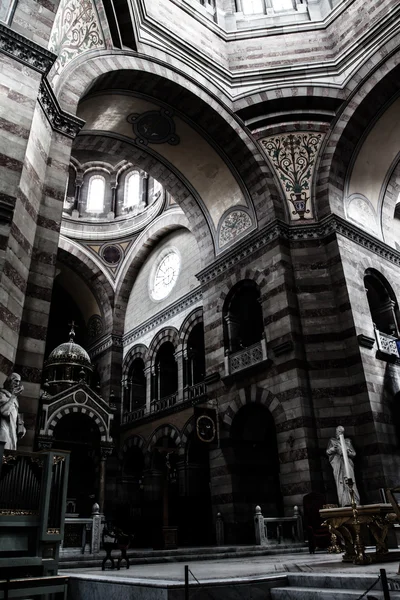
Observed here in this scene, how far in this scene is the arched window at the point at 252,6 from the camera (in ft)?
54.1

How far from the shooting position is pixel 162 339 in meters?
17.9

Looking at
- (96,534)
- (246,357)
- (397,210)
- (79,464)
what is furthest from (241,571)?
(79,464)

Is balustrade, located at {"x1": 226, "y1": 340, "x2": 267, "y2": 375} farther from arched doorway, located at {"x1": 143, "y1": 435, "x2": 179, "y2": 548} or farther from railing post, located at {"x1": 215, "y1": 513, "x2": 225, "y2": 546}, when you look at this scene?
railing post, located at {"x1": 215, "y1": 513, "x2": 225, "y2": 546}

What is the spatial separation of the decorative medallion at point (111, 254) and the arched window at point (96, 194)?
2090mm

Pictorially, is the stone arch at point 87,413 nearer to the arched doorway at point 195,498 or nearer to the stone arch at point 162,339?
the arched doorway at point 195,498

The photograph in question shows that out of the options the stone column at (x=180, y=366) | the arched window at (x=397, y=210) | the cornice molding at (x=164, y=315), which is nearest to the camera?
the stone column at (x=180, y=366)

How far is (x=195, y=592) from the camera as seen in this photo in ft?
11.8

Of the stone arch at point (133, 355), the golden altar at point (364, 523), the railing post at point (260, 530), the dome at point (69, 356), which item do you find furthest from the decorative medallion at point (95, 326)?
the golden altar at point (364, 523)

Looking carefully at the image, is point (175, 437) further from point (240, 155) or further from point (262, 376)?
point (240, 155)

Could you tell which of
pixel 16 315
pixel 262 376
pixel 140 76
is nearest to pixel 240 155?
pixel 140 76

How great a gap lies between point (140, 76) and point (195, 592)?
39.4 feet

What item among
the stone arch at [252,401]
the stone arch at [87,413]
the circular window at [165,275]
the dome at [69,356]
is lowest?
the stone arch at [252,401]

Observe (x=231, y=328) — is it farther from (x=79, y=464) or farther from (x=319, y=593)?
(x=319, y=593)

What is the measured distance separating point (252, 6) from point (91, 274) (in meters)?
11.9
